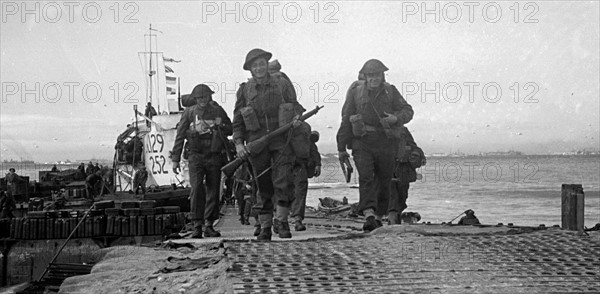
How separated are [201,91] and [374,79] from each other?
2023 mm

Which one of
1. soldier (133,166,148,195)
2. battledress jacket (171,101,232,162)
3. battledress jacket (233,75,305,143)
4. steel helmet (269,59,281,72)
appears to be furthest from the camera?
soldier (133,166,148,195)

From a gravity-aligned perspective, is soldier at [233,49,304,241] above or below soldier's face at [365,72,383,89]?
below

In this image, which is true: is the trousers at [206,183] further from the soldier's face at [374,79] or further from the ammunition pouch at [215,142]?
the soldier's face at [374,79]

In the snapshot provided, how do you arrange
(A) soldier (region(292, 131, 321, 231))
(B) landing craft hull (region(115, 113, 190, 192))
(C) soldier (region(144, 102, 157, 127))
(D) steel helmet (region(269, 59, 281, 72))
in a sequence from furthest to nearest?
(C) soldier (region(144, 102, 157, 127)) < (B) landing craft hull (region(115, 113, 190, 192)) < (D) steel helmet (region(269, 59, 281, 72)) < (A) soldier (region(292, 131, 321, 231))

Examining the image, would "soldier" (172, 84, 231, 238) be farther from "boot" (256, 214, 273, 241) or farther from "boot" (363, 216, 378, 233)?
"boot" (363, 216, 378, 233)

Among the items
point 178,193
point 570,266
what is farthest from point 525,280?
point 178,193

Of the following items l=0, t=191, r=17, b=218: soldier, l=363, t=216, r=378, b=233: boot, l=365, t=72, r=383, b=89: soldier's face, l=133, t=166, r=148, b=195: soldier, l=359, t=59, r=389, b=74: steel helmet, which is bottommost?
l=0, t=191, r=17, b=218: soldier

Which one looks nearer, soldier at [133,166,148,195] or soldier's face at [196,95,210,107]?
soldier's face at [196,95,210,107]

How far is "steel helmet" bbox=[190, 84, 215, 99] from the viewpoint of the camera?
33.0 feet

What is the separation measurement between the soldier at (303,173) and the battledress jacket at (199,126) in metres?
0.97

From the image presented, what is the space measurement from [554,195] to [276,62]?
158 feet

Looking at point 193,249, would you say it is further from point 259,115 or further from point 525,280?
point 525,280

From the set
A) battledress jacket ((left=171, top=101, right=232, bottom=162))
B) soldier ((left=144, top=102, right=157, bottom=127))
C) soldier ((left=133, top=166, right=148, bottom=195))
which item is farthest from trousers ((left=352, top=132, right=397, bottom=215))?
soldier ((left=144, top=102, right=157, bottom=127))

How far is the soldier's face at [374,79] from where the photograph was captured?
382 inches
